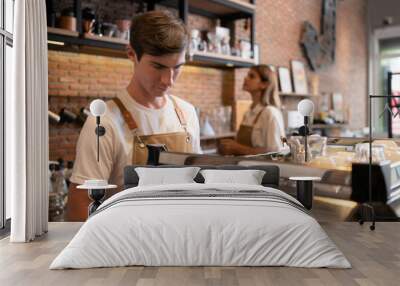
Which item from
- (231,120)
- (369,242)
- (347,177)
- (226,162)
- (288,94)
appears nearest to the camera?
(369,242)

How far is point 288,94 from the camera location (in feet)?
30.5

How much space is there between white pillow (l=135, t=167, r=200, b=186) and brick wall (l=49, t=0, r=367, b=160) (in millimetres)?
1223

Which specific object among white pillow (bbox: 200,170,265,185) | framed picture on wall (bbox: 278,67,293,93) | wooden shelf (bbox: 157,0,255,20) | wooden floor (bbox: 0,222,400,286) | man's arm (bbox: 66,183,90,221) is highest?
wooden shelf (bbox: 157,0,255,20)

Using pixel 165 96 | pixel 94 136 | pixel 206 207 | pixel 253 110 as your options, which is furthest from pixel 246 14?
pixel 206 207

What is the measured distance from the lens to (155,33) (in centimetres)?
582

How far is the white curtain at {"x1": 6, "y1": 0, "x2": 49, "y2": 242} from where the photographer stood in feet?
14.7

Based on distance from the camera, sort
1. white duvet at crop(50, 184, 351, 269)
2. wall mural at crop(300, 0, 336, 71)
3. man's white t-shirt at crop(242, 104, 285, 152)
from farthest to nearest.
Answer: wall mural at crop(300, 0, 336, 71) < man's white t-shirt at crop(242, 104, 285, 152) < white duvet at crop(50, 184, 351, 269)

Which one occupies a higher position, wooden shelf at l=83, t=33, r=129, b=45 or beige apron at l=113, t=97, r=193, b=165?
wooden shelf at l=83, t=33, r=129, b=45

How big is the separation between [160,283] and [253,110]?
3.41 m

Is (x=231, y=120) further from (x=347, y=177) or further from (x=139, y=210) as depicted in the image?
(x=139, y=210)

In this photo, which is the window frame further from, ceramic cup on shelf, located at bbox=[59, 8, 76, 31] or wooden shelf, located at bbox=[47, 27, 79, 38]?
ceramic cup on shelf, located at bbox=[59, 8, 76, 31]

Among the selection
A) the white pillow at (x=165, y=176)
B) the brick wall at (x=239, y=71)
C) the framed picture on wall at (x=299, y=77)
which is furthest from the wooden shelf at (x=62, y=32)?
the framed picture on wall at (x=299, y=77)

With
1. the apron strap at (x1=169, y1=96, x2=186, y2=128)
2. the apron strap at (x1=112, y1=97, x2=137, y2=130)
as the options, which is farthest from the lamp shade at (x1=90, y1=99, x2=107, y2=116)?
the apron strap at (x1=169, y1=96, x2=186, y2=128)

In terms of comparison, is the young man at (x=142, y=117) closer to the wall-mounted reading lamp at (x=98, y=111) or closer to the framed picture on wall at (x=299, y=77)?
the wall-mounted reading lamp at (x=98, y=111)
